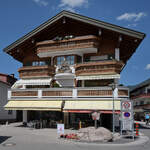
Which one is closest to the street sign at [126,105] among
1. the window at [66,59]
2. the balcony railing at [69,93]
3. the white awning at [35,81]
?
the balcony railing at [69,93]

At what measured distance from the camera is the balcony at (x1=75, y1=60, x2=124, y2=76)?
21188 millimetres

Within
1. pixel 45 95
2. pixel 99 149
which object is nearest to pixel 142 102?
pixel 45 95

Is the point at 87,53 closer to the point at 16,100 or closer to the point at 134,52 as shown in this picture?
the point at 134,52

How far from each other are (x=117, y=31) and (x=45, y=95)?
36.6 feet

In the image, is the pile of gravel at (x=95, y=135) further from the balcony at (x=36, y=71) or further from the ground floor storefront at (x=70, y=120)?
the balcony at (x=36, y=71)

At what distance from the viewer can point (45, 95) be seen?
21719 mm

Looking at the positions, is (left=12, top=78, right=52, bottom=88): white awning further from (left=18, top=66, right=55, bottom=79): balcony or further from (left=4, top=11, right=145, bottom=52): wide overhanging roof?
(left=4, top=11, right=145, bottom=52): wide overhanging roof

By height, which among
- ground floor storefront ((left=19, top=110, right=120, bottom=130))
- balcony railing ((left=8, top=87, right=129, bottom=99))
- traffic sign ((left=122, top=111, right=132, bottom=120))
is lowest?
ground floor storefront ((left=19, top=110, right=120, bottom=130))

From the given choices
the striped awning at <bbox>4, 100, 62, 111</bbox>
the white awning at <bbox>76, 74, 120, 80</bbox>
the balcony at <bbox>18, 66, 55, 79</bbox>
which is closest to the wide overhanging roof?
the balcony at <bbox>18, 66, 55, 79</bbox>

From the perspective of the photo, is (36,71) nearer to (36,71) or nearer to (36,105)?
(36,71)

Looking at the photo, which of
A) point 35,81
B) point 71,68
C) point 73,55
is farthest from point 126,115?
point 35,81

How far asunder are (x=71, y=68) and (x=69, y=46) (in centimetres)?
277

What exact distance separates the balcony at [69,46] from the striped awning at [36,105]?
6705 mm

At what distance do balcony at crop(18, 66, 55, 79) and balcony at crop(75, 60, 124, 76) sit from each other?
3685 millimetres
